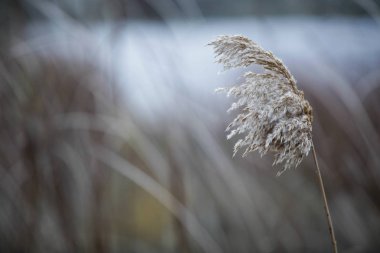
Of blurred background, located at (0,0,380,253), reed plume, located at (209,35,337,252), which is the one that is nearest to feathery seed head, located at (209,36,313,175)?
reed plume, located at (209,35,337,252)

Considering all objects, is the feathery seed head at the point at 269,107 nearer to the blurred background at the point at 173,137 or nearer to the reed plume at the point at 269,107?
the reed plume at the point at 269,107

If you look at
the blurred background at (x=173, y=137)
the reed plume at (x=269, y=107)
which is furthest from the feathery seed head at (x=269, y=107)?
the blurred background at (x=173, y=137)

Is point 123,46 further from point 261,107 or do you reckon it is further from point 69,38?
point 261,107

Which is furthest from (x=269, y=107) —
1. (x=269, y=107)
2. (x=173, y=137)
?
(x=173, y=137)

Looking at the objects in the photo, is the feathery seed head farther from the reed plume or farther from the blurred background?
the blurred background

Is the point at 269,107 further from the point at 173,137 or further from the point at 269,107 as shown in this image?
the point at 173,137

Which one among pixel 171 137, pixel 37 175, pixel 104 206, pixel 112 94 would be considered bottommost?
pixel 104 206

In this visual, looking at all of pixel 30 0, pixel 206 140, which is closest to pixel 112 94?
pixel 206 140
